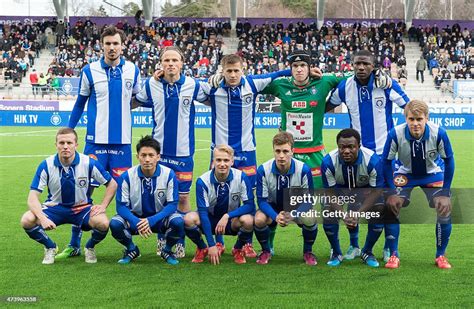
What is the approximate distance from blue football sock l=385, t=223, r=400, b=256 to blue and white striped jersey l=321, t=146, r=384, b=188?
1.26 feet

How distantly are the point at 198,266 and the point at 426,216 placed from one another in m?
2.20

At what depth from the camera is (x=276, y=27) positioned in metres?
39.0

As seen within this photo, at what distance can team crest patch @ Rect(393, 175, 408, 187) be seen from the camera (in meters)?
6.25

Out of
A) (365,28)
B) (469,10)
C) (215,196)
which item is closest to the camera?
(215,196)

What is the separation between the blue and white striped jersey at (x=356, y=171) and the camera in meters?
6.04

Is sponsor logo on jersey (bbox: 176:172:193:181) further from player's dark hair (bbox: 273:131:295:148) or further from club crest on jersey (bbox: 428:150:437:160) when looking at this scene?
club crest on jersey (bbox: 428:150:437:160)

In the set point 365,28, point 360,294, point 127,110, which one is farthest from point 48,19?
point 360,294

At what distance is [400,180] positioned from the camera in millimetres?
6266

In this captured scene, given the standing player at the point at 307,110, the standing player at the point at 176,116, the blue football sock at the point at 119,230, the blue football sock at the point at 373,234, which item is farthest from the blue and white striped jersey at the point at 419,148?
the blue football sock at the point at 119,230

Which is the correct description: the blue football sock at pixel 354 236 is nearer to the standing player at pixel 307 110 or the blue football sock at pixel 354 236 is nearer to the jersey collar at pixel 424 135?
the standing player at pixel 307 110

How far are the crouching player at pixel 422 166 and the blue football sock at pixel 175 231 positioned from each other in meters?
1.78

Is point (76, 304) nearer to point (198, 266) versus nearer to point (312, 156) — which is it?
point (198, 266)

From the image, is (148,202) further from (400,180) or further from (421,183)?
(421,183)

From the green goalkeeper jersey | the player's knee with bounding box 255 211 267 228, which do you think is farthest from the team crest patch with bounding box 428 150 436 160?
the player's knee with bounding box 255 211 267 228
